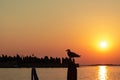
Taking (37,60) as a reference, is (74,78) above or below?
below

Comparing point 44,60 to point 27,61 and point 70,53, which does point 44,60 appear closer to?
point 27,61

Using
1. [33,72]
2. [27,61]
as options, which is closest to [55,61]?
[27,61]

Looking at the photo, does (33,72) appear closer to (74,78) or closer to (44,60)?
(74,78)

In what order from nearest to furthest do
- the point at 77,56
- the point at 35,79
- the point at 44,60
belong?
the point at 77,56
the point at 35,79
the point at 44,60

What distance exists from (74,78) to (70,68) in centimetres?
82

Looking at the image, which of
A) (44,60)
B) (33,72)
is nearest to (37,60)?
(44,60)

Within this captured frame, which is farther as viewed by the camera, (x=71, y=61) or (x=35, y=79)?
(x=35, y=79)

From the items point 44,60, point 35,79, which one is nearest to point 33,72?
point 35,79

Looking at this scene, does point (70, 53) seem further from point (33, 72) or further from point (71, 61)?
point (33, 72)

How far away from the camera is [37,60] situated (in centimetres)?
18575

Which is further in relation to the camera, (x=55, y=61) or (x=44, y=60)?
(x=55, y=61)

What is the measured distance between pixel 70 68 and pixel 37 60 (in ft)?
505

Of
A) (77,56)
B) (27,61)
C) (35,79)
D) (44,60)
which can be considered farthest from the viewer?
→ (27,61)

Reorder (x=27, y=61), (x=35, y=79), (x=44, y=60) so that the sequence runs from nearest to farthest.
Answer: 1. (x=35, y=79)
2. (x=44, y=60)
3. (x=27, y=61)
